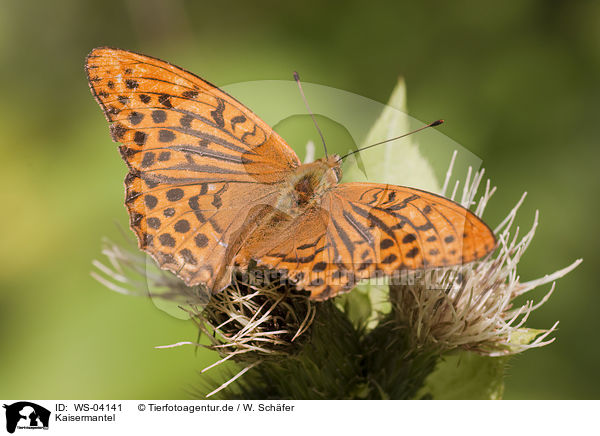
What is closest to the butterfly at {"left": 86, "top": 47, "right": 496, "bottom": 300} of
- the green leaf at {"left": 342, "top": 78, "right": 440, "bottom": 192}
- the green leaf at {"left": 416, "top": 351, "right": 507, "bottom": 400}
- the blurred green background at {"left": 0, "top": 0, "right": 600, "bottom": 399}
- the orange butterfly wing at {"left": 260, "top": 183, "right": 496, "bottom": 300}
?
the orange butterfly wing at {"left": 260, "top": 183, "right": 496, "bottom": 300}

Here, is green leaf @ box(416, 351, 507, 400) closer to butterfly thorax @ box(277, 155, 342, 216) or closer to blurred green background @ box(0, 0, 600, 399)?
blurred green background @ box(0, 0, 600, 399)

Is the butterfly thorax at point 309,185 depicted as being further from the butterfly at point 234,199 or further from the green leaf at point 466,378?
the green leaf at point 466,378

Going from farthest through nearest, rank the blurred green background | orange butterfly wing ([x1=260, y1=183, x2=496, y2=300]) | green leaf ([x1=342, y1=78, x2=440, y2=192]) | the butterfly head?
the blurred green background < green leaf ([x1=342, y1=78, x2=440, y2=192]) < the butterfly head < orange butterfly wing ([x1=260, y1=183, x2=496, y2=300])

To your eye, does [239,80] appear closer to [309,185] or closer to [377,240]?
[309,185]

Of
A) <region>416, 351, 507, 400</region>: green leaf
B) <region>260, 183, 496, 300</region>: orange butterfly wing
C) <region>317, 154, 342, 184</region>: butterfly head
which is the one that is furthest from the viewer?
<region>416, 351, 507, 400</region>: green leaf
